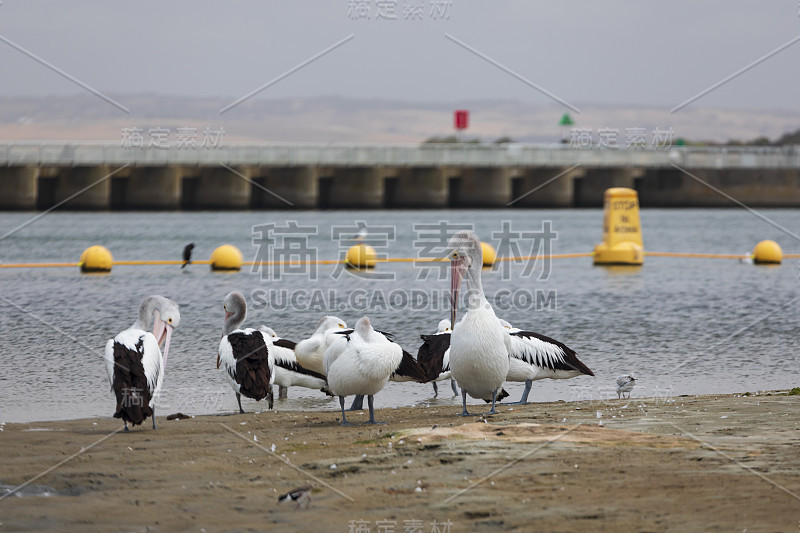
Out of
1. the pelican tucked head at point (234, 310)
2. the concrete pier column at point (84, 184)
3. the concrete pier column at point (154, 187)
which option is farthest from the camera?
the concrete pier column at point (154, 187)

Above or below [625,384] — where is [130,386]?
above

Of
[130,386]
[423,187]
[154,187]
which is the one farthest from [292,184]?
[130,386]

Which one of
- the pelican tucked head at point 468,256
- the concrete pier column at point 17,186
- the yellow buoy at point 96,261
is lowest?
the yellow buoy at point 96,261

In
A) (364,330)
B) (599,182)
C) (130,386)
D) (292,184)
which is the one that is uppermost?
(599,182)

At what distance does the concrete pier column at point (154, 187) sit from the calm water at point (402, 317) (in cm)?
1804

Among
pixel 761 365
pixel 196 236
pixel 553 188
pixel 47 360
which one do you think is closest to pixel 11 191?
pixel 196 236

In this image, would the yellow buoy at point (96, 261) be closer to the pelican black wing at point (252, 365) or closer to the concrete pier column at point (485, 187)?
the pelican black wing at point (252, 365)

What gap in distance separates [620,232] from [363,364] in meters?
16.8

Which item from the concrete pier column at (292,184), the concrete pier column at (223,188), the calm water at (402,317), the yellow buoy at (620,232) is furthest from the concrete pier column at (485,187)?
the yellow buoy at (620,232)

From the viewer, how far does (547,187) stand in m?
59.2

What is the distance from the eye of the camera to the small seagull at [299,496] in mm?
5082

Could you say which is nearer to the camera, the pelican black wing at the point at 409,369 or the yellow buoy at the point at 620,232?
the pelican black wing at the point at 409,369

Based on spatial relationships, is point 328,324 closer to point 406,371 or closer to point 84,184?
point 406,371

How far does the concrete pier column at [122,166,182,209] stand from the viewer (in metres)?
50.9
